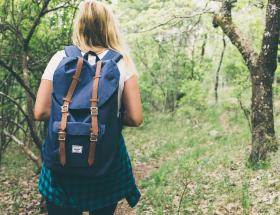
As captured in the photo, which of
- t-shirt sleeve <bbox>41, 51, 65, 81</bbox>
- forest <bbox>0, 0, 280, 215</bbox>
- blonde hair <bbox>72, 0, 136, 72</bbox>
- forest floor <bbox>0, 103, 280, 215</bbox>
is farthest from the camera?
forest <bbox>0, 0, 280, 215</bbox>

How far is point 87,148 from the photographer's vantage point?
2.68 m

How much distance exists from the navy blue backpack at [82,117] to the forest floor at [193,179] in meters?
3.18

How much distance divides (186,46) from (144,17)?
7.38 meters

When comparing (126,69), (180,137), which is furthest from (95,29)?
(180,137)

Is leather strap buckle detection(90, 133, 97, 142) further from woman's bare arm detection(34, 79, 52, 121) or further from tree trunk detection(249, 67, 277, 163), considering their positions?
tree trunk detection(249, 67, 277, 163)

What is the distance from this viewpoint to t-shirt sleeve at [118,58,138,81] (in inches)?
113

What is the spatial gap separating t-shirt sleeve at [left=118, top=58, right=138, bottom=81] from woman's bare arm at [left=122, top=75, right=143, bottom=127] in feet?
0.07

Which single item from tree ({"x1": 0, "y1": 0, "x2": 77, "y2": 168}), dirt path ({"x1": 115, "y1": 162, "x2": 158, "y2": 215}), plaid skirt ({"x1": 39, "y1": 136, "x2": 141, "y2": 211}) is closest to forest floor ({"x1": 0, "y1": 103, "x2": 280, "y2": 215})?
dirt path ({"x1": 115, "y1": 162, "x2": 158, "y2": 215})

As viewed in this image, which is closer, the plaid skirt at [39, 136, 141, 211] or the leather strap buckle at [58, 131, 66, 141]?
the leather strap buckle at [58, 131, 66, 141]

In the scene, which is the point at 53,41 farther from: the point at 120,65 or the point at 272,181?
the point at 120,65

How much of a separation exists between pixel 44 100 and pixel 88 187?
60 cm

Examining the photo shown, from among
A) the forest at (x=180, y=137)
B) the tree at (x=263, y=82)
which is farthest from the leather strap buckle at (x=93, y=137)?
the tree at (x=263, y=82)

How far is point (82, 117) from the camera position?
105 inches

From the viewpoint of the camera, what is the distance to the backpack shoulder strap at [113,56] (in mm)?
2861
